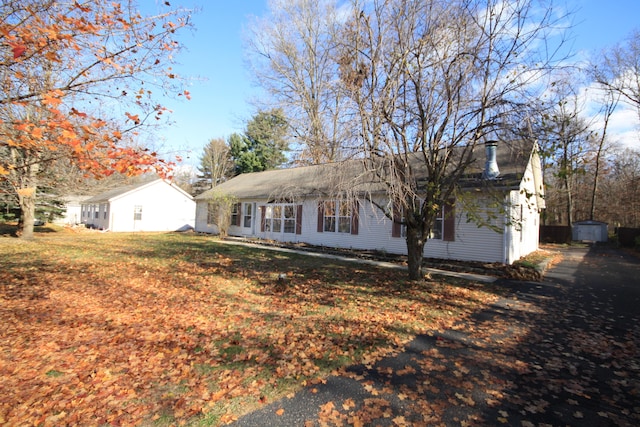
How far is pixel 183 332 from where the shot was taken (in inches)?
195

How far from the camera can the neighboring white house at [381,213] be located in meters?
8.41

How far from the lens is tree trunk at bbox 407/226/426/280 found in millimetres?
8703

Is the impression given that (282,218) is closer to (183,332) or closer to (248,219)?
(248,219)

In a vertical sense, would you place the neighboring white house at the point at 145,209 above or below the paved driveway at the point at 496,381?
above

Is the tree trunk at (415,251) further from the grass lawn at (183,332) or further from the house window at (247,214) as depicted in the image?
the house window at (247,214)

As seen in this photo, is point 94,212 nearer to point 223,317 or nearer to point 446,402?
point 223,317

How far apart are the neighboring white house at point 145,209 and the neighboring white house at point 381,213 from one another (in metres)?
7.21

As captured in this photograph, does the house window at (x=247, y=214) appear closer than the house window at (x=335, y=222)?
No

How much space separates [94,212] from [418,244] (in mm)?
32945

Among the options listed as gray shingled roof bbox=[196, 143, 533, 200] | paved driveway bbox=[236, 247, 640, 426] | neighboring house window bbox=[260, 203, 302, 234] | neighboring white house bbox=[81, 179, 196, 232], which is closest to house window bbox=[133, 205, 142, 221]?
neighboring white house bbox=[81, 179, 196, 232]

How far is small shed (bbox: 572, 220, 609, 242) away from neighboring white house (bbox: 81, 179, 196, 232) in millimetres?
34874

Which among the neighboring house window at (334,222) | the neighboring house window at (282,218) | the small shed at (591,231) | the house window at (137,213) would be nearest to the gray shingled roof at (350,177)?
the neighboring house window at (282,218)

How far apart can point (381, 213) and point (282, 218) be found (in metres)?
6.22


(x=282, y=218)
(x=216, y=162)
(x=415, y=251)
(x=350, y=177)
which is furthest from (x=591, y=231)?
(x=216, y=162)
